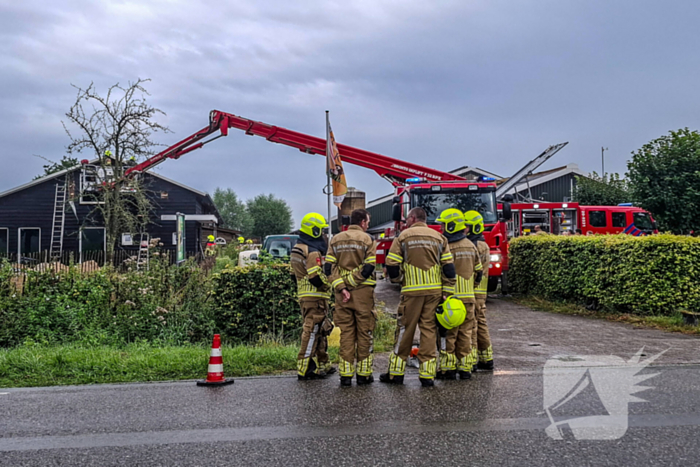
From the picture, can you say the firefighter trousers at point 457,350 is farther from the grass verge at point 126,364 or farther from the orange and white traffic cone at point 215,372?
the orange and white traffic cone at point 215,372

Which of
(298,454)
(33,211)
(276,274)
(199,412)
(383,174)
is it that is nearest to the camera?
(298,454)

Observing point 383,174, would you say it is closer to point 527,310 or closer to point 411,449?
point 527,310

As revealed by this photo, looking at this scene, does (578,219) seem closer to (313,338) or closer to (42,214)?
(313,338)

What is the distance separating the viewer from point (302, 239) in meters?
7.05

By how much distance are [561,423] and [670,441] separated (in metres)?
0.80

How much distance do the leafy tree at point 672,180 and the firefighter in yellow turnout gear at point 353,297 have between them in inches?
647

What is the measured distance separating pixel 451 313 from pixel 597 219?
1721cm

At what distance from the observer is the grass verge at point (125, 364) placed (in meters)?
6.88

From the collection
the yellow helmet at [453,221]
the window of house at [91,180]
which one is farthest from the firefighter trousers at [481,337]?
the window of house at [91,180]

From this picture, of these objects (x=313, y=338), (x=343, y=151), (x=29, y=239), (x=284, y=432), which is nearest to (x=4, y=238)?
(x=29, y=239)

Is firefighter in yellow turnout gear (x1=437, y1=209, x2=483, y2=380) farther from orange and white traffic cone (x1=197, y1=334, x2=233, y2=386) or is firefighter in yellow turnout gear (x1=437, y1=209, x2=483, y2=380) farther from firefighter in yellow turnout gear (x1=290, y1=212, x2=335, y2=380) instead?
orange and white traffic cone (x1=197, y1=334, x2=233, y2=386)

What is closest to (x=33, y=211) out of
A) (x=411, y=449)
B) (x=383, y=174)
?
(x=383, y=174)

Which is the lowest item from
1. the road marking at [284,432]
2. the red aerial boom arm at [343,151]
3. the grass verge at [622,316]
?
the road marking at [284,432]

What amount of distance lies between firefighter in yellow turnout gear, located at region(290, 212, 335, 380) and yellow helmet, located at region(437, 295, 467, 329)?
4.41ft
